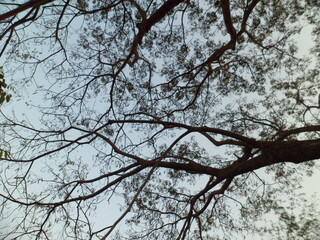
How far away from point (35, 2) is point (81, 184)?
2.90 meters

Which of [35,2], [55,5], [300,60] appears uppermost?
[300,60]

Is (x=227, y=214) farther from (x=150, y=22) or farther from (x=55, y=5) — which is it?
(x=55, y=5)

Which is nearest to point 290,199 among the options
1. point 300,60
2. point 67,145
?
point 300,60

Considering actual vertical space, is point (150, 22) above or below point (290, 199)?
above

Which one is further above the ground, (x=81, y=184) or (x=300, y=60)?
(x=300, y=60)

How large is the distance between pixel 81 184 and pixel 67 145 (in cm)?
63

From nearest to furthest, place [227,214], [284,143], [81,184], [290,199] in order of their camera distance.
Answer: [284,143], [81,184], [227,214], [290,199]

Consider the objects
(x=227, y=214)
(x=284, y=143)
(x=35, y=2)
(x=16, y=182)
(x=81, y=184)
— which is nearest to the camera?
(x=35, y=2)

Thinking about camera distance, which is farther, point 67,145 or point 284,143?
point 67,145

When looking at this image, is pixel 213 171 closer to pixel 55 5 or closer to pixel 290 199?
pixel 290 199

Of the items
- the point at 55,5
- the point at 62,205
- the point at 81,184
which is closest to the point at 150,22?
the point at 55,5

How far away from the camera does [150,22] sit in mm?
3496

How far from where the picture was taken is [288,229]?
204 inches

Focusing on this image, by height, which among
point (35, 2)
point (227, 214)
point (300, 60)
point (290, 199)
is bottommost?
point (35, 2)
